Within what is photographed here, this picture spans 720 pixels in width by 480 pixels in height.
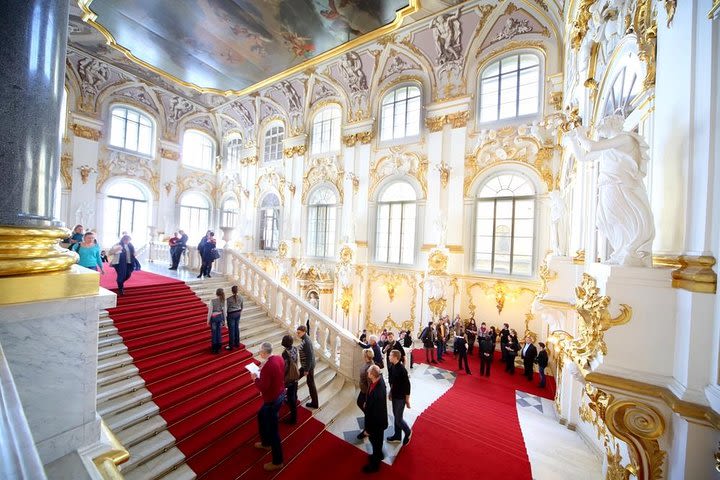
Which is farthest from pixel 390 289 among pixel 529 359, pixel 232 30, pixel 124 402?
pixel 232 30

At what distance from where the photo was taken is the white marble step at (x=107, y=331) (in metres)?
4.49

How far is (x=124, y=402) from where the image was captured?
359cm

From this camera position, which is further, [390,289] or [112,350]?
[390,289]

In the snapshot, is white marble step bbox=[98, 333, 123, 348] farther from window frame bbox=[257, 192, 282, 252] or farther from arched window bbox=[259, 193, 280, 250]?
arched window bbox=[259, 193, 280, 250]

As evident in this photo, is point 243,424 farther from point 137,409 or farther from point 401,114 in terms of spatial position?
point 401,114

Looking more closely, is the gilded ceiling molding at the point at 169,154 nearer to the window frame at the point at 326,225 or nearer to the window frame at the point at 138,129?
the window frame at the point at 138,129

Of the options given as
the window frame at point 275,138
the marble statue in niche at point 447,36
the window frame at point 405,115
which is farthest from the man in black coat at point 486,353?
the window frame at point 275,138

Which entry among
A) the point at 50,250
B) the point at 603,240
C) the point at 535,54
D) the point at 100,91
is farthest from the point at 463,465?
the point at 100,91

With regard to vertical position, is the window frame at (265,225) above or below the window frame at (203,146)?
below

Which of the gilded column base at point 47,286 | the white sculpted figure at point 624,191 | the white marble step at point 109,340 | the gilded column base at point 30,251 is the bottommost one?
the white marble step at point 109,340

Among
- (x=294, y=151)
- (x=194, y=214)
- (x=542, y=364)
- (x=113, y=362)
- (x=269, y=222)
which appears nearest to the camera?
(x=113, y=362)

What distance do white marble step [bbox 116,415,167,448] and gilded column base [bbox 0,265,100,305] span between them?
2.67m

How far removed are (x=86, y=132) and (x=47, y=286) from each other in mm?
16868

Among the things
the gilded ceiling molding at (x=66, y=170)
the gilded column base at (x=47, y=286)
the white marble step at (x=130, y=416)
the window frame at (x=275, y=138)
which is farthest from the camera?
the window frame at (x=275, y=138)
